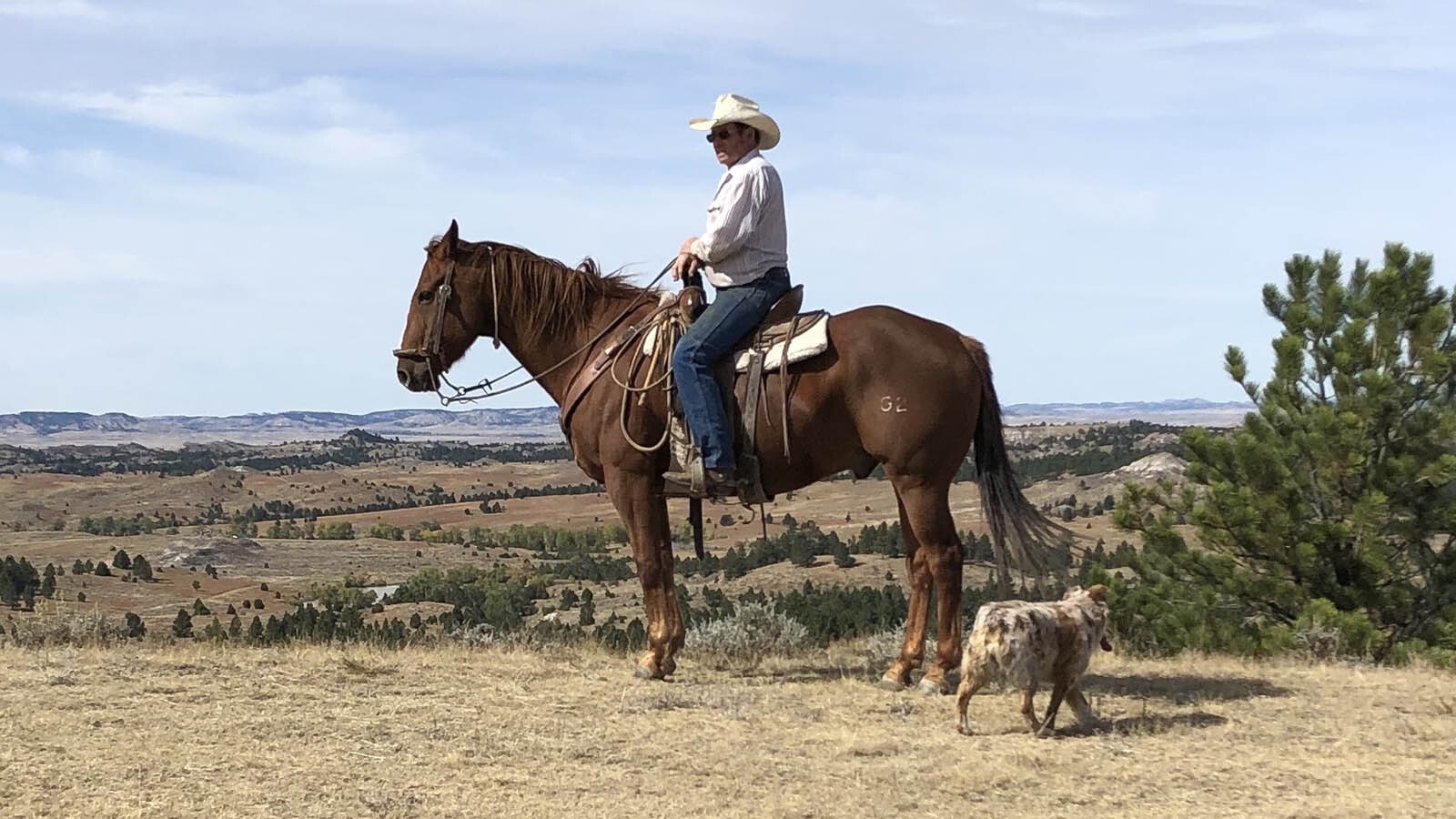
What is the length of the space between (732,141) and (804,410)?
179 cm

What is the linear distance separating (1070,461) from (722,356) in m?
67.1

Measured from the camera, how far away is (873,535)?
4478 cm

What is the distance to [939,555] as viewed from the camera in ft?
25.8

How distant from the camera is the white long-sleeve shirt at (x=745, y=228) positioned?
7996 mm

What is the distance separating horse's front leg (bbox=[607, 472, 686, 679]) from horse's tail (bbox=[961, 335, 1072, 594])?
2084mm

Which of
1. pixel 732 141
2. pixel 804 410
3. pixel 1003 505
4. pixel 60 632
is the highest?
pixel 732 141

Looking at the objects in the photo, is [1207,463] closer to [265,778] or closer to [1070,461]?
[265,778]

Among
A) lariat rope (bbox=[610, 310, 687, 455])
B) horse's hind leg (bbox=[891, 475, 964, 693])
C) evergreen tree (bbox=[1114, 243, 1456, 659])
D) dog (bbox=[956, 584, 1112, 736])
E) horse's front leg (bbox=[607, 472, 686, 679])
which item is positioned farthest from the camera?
evergreen tree (bbox=[1114, 243, 1456, 659])

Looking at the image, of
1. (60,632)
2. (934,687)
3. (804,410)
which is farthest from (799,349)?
(60,632)

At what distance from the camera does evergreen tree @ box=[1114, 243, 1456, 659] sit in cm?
1315

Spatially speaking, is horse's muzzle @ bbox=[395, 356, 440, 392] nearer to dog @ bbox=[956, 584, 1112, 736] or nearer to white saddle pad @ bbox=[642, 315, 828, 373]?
white saddle pad @ bbox=[642, 315, 828, 373]

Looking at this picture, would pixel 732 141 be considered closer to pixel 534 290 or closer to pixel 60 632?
pixel 534 290

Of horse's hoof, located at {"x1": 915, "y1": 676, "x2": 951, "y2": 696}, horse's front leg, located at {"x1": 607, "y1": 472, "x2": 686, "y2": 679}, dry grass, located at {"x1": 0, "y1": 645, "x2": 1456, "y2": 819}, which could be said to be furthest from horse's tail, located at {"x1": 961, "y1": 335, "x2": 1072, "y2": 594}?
horse's front leg, located at {"x1": 607, "y1": 472, "x2": 686, "y2": 679}

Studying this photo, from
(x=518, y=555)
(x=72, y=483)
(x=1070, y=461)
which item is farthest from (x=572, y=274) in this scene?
(x=72, y=483)
